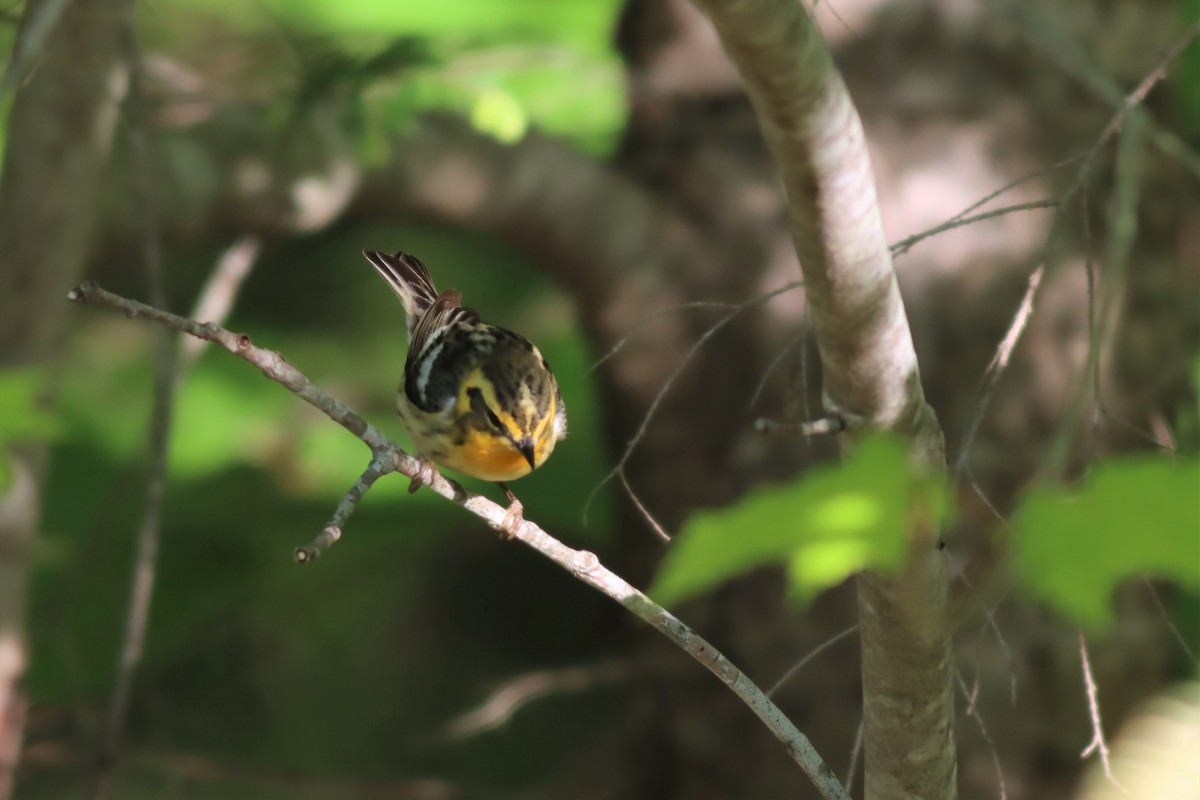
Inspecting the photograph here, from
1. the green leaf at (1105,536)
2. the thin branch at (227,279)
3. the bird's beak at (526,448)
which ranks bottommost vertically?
the green leaf at (1105,536)

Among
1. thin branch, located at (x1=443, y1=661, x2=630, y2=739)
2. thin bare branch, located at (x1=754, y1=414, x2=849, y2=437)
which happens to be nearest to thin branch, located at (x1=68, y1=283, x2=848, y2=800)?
Answer: thin bare branch, located at (x1=754, y1=414, x2=849, y2=437)

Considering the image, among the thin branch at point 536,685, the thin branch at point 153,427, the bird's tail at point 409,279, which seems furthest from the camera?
the thin branch at point 536,685

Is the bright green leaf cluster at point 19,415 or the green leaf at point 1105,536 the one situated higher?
the bright green leaf cluster at point 19,415

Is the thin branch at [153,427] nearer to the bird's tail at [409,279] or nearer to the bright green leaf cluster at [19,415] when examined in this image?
the bird's tail at [409,279]

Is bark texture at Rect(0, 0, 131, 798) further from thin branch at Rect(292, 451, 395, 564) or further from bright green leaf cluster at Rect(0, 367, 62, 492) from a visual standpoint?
thin branch at Rect(292, 451, 395, 564)

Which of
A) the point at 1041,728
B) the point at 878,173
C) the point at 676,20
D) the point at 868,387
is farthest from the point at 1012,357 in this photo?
the point at 868,387

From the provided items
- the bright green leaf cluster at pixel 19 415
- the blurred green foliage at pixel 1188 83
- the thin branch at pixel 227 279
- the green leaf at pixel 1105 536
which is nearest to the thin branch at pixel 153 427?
the thin branch at pixel 227 279

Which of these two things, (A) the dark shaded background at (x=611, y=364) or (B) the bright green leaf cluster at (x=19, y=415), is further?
(A) the dark shaded background at (x=611, y=364)
